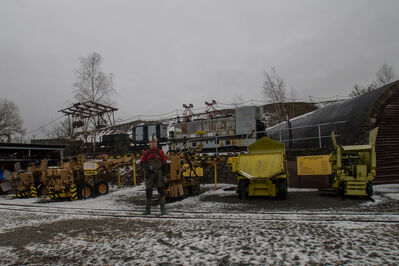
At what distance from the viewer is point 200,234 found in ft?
14.7

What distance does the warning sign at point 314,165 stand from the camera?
418 inches

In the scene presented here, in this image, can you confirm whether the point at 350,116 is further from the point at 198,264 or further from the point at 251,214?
the point at 198,264

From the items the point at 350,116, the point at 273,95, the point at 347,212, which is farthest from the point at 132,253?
the point at 273,95

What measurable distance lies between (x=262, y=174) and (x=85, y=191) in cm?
790

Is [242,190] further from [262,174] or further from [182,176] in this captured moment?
[182,176]

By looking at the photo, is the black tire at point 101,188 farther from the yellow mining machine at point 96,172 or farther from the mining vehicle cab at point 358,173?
the mining vehicle cab at point 358,173

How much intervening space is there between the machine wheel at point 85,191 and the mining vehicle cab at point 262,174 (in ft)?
22.9

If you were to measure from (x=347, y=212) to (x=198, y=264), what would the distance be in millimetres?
4285

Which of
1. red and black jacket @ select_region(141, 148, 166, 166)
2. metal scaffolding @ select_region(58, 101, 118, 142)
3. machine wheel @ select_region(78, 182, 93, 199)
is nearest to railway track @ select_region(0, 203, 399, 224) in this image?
red and black jacket @ select_region(141, 148, 166, 166)

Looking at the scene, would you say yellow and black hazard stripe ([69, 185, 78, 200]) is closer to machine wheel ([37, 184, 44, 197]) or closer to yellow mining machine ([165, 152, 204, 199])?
machine wheel ([37, 184, 44, 197])

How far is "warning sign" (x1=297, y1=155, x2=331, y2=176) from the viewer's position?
10625mm

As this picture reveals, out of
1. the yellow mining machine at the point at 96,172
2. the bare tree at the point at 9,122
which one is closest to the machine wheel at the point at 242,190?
the yellow mining machine at the point at 96,172

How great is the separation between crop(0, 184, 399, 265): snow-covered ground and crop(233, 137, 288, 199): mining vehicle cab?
201 cm

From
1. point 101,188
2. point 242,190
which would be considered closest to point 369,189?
point 242,190
